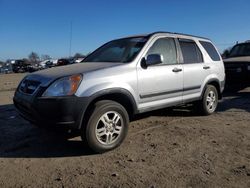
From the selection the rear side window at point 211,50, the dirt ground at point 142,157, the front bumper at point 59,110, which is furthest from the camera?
Answer: the rear side window at point 211,50

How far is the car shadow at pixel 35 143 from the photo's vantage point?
15.2ft

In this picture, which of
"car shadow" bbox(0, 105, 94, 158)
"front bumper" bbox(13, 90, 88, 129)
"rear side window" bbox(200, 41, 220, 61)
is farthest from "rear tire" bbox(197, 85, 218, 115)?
"front bumper" bbox(13, 90, 88, 129)

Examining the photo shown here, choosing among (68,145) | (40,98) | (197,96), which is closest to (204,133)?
(197,96)

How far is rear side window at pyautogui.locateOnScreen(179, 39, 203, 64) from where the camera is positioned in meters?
6.31

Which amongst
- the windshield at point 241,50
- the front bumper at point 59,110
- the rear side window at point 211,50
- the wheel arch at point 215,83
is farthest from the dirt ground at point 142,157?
the windshield at point 241,50

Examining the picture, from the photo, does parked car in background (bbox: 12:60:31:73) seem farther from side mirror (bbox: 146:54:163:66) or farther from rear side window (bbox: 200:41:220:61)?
side mirror (bbox: 146:54:163:66)

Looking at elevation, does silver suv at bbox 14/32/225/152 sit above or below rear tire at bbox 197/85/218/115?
above

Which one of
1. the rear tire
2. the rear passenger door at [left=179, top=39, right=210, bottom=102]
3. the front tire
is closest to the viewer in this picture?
the front tire

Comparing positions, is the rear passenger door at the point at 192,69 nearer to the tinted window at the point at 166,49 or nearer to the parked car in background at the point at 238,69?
the tinted window at the point at 166,49

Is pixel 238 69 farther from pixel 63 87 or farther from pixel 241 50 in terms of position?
pixel 63 87

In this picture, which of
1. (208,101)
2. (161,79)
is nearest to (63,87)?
(161,79)

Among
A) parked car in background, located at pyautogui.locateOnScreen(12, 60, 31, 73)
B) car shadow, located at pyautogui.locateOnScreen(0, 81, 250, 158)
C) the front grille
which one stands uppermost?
the front grille

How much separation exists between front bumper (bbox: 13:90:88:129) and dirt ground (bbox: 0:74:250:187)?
1.80ft

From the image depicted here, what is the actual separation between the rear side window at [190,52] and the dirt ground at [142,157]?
131cm
